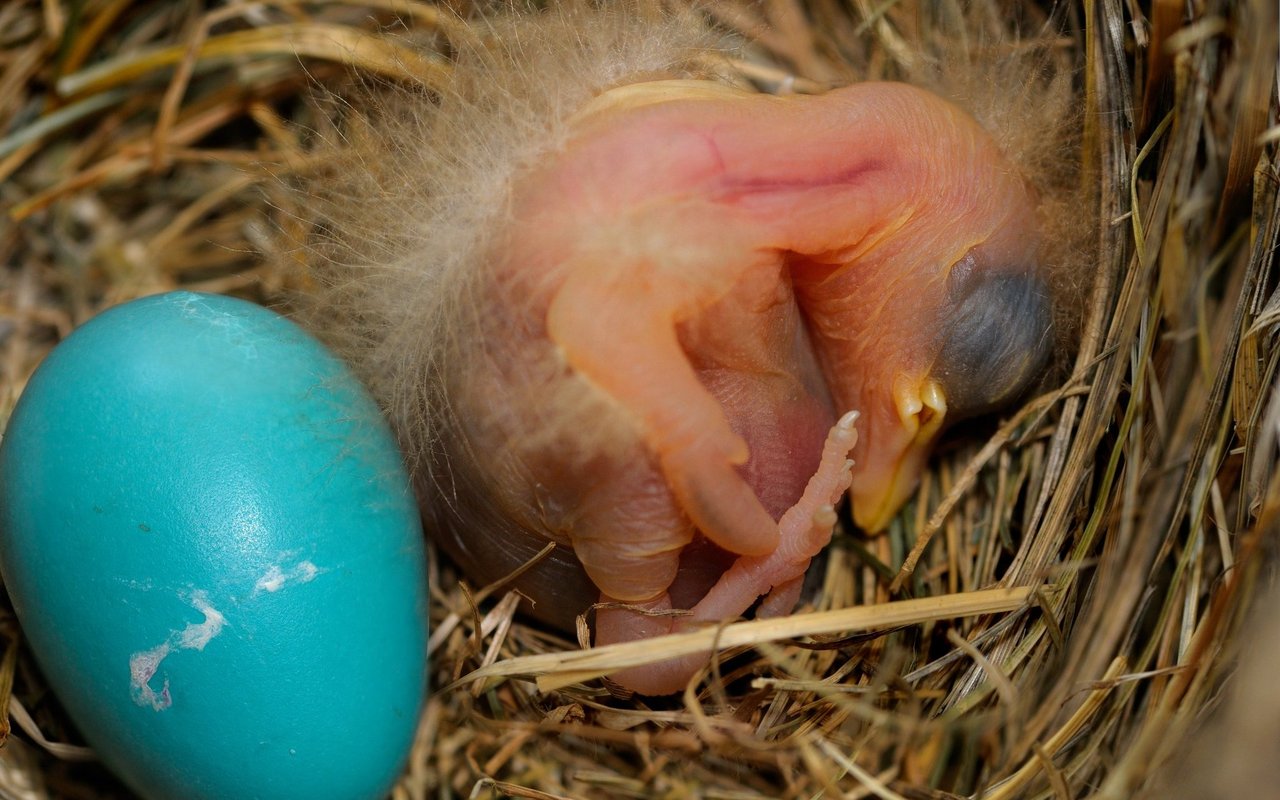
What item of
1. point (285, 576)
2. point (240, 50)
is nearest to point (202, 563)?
point (285, 576)

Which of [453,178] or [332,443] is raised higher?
[453,178]

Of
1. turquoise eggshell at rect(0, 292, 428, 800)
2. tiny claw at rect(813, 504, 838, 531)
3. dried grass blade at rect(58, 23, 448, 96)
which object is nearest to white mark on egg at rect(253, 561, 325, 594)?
turquoise eggshell at rect(0, 292, 428, 800)

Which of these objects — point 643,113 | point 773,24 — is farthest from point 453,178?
point 773,24

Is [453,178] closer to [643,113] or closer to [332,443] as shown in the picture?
[643,113]

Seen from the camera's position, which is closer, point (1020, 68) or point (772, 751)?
point (772, 751)

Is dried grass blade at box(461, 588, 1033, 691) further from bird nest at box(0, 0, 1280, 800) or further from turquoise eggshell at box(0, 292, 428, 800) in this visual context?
turquoise eggshell at box(0, 292, 428, 800)

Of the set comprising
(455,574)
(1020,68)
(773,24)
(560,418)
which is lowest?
(455,574)

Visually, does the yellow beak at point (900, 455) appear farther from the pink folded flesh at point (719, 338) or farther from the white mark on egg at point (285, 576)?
the white mark on egg at point (285, 576)
